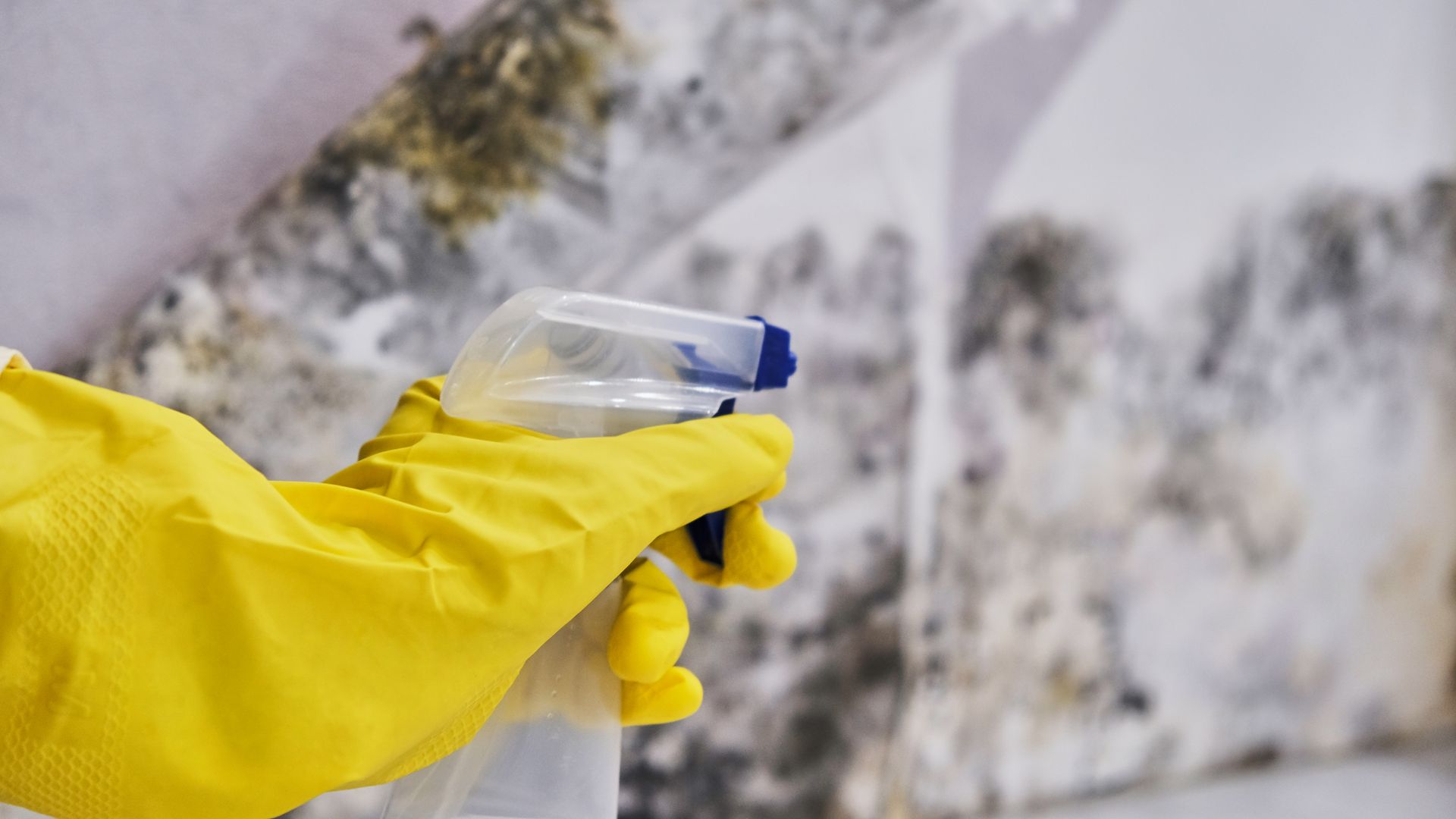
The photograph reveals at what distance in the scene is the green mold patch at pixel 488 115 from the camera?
1.07 m

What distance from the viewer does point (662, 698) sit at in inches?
26.8

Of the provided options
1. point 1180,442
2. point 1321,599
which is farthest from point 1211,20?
point 1321,599

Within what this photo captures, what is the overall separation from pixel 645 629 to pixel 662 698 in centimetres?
7

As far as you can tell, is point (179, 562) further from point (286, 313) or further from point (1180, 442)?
point (1180, 442)

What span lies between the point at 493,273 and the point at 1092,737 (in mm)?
1220

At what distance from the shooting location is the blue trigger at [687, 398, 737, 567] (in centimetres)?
70

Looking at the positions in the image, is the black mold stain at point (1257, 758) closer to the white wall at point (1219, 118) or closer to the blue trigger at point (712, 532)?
the white wall at point (1219, 118)

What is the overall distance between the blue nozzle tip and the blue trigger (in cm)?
3

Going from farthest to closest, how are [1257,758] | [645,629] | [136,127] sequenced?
[1257,758] < [136,127] < [645,629]

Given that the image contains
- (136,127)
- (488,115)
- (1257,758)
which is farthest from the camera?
(1257,758)

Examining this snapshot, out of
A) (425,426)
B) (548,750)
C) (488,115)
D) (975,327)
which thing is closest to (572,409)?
(425,426)

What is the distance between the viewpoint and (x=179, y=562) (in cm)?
50

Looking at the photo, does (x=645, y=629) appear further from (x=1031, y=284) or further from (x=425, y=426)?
(x=1031, y=284)

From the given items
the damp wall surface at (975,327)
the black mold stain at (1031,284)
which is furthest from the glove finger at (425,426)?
the black mold stain at (1031,284)
